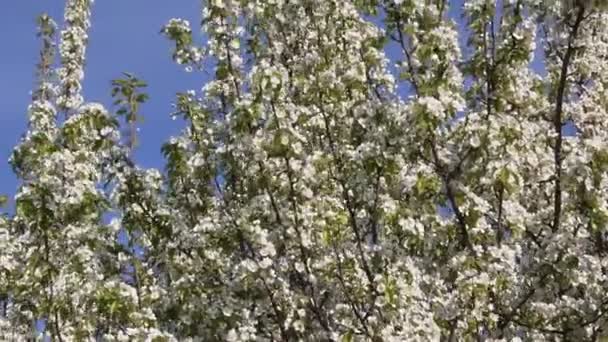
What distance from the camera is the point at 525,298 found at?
7.55 meters

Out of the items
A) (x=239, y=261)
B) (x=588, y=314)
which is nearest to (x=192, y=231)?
(x=239, y=261)

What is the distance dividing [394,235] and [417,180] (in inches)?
40.4

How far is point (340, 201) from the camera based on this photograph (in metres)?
8.81

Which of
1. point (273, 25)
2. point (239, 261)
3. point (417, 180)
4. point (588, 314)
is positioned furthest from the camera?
point (273, 25)

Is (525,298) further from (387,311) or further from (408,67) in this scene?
(408,67)

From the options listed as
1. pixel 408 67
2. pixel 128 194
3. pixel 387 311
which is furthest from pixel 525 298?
Answer: pixel 128 194

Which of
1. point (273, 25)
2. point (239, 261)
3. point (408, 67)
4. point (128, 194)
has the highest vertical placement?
point (273, 25)

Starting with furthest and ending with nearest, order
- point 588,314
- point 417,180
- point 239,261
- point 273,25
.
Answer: point 273,25 → point 239,261 → point 417,180 → point 588,314

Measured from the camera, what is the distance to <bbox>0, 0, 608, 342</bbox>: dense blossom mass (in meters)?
7.52

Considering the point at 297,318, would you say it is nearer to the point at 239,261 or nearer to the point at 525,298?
the point at 239,261

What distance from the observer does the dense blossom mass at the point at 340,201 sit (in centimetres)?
752

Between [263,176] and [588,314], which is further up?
[263,176]

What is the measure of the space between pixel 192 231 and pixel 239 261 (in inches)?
19.6

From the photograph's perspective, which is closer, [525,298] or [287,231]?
[525,298]
